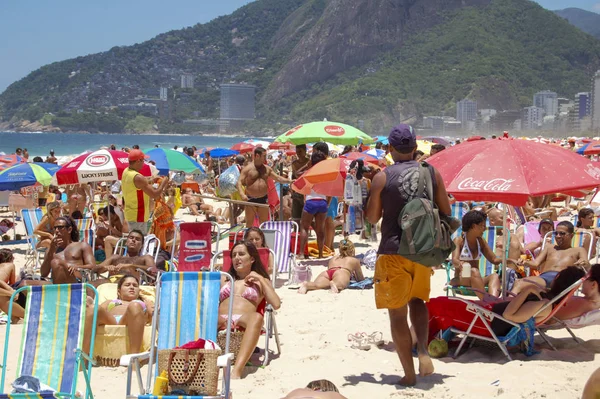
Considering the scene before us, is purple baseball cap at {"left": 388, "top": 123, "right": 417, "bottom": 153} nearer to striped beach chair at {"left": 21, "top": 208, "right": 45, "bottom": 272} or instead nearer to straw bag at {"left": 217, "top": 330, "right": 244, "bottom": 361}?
straw bag at {"left": 217, "top": 330, "right": 244, "bottom": 361}

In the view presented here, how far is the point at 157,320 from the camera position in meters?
4.18

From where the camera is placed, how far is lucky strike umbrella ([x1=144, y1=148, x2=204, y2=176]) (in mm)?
9992

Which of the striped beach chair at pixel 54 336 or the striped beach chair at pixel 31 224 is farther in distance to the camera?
the striped beach chair at pixel 31 224

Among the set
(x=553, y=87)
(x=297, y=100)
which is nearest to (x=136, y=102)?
(x=297, y=100)

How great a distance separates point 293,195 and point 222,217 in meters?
4.93

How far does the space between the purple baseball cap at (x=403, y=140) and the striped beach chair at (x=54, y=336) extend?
68.3 inches

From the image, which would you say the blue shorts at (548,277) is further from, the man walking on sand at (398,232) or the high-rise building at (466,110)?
the high-rise building at (466,110)

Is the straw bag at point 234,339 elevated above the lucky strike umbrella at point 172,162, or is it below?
below

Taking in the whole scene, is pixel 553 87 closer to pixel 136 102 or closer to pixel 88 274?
pixel 136 102

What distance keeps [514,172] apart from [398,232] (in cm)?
91

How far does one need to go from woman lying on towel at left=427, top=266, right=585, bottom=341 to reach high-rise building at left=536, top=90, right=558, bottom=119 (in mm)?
94760

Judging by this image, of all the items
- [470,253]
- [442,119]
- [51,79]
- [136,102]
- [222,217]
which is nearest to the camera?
[470,253]

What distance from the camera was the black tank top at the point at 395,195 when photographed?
12.5ft

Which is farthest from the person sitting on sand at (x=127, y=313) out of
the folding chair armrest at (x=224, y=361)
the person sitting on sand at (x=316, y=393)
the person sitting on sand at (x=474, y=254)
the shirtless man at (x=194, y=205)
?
the shirtless man at (x=194, y=205)
